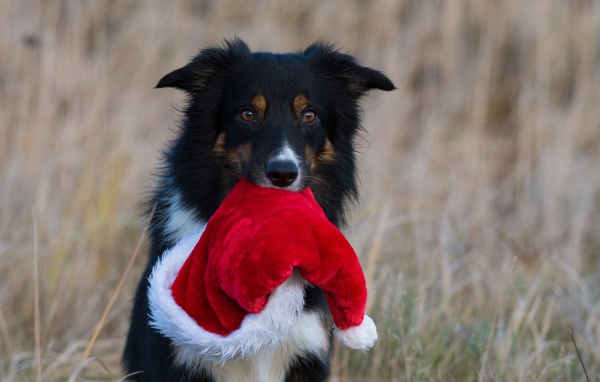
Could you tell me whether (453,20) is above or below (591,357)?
above

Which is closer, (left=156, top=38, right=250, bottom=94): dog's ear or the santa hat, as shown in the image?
the santa hat

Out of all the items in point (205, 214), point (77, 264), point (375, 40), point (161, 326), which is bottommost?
point (77, 264)

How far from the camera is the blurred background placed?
4000 mm

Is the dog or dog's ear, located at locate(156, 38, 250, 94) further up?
dog's ear, located at locate(156, 38, 250, 94)

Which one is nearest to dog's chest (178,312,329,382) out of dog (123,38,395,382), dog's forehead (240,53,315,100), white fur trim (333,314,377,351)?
dog (123,38,395,382)

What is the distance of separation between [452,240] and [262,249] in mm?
3114

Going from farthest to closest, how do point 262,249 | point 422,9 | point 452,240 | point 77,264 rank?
point 422,9, point 452,240, point 77,264, point 262,249

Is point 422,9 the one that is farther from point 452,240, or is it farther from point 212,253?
point 212,253

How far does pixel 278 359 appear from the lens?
2920mm

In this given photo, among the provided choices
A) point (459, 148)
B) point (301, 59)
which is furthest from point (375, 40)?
point (301, 59)

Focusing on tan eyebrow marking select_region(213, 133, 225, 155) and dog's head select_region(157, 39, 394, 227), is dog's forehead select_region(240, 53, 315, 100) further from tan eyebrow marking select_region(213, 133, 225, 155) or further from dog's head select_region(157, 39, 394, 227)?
tan eyebrow marking select_region(213, 133, 225, 155)

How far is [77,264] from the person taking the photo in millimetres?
4730

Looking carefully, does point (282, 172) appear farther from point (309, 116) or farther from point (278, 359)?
point (278, 359)

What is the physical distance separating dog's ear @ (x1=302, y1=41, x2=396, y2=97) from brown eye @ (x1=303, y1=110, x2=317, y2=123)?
0.77ft
